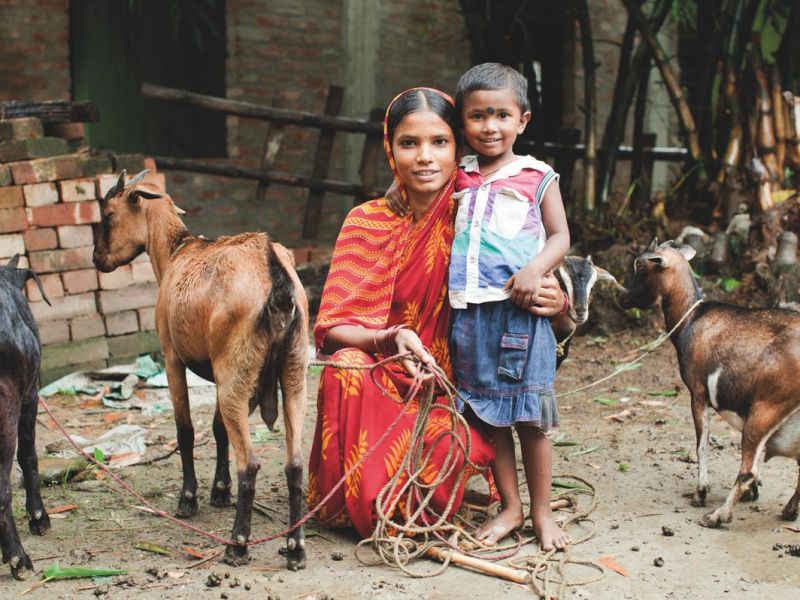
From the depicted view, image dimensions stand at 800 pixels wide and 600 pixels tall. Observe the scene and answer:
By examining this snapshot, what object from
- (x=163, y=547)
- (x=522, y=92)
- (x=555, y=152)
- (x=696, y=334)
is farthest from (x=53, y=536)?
(x=555, y=152)

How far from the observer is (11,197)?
254 inches

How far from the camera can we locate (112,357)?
7066 mm

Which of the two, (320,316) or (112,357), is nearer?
(320,316)

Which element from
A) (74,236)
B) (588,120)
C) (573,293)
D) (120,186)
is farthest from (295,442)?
(588,120)

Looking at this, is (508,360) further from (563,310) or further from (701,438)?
(701,438)

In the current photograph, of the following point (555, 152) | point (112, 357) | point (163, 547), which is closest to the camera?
point (163, 547)

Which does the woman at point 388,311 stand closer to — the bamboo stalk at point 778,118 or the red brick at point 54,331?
the red brick at point 54,331

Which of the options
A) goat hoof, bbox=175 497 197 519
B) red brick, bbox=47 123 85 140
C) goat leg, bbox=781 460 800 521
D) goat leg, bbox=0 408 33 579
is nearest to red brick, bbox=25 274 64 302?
red brick, bbox=47 123 85 140

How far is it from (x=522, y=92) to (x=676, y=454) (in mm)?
2468

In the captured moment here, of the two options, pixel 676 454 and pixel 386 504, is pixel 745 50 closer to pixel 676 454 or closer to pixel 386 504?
pixel 676 454

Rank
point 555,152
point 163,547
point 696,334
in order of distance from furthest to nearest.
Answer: point 555,152 < point 696,334 < point 163,547

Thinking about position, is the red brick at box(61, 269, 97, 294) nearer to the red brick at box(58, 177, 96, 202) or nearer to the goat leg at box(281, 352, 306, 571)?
the red brick at box(58, 177, 96, 202)

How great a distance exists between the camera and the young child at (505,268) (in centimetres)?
375

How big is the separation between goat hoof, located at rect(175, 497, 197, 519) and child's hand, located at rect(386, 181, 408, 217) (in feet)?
5.32
